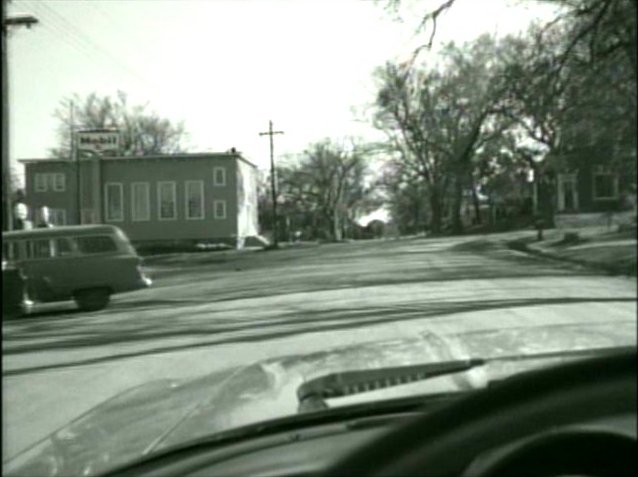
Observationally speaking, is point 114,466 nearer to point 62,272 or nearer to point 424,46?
point 62,272

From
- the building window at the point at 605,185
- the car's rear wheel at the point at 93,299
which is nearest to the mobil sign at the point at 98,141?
the car's rear wheel at the point at 93,299

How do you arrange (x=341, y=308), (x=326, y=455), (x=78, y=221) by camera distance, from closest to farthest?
(x=326, y=455) < (x=341, y=308) < (x=78, y=221)

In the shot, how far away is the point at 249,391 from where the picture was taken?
2711mm

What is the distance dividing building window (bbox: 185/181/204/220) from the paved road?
0.46ft

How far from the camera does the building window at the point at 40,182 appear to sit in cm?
283

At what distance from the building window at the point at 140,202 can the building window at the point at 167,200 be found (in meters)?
0.04

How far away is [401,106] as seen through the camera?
2.56 metres

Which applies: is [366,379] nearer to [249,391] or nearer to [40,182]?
[249,391]

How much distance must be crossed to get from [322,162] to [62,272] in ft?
2.74

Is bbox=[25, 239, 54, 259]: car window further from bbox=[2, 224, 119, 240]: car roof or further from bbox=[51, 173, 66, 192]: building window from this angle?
bbox=[51, 173, 66, 192]: building window

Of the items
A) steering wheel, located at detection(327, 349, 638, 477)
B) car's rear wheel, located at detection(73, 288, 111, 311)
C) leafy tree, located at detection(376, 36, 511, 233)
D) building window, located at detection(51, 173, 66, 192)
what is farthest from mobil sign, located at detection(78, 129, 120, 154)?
steering wheel, located at detection(327, 349, 638, 477)

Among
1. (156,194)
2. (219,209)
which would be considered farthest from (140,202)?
(219,209)

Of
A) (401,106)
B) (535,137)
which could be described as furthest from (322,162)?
(535,137)

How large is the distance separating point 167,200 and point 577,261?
1.34m
